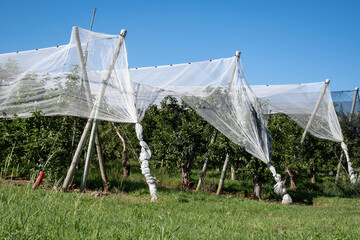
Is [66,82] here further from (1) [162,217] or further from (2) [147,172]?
(1) [162,217]

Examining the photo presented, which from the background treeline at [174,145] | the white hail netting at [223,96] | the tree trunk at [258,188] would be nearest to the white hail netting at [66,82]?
the background treeline at [174,145]

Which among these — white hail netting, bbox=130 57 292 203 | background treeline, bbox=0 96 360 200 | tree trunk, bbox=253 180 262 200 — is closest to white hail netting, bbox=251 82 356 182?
background treeline, bbox=0 96 360 200

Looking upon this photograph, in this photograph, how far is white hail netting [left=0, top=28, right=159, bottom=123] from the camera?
23.6 feet

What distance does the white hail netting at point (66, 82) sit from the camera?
7.21 metres

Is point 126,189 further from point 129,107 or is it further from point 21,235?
point 21,235

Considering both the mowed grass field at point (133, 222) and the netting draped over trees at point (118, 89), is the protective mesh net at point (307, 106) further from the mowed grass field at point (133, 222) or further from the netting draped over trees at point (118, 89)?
the mowed grass field at point (133, 222)

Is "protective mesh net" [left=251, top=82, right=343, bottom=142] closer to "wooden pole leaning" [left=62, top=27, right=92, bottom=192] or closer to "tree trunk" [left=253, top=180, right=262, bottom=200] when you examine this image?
"tree trunk" [left=253, top=180, right=262, bottom=200]

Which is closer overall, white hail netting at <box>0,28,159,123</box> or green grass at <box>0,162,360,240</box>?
green grass at <box>0,162,360,240</box>

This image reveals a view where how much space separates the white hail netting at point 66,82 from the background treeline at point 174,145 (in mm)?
463

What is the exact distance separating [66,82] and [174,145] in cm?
428

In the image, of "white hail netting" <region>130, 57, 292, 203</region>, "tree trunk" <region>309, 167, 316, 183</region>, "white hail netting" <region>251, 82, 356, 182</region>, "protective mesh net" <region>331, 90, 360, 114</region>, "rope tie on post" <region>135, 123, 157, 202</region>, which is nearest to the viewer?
"rope tie on post" <region>135, 123, 157, 202</region>

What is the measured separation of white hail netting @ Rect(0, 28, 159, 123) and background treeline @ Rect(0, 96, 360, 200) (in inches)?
18.2

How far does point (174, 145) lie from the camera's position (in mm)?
10445

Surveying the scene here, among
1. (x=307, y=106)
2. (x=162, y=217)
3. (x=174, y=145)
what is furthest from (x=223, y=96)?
(x=162, y=217)
